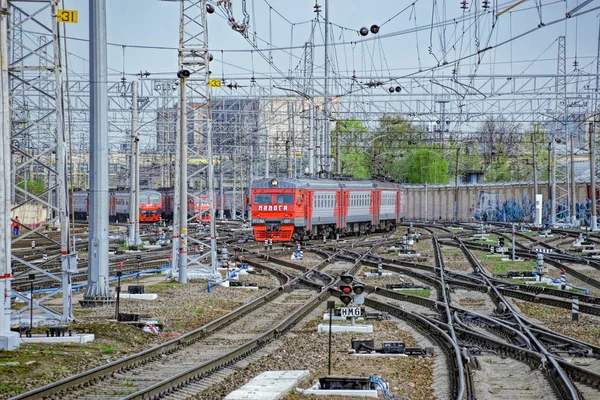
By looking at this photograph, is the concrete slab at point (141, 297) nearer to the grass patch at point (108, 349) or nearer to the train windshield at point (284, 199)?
the grass patch at point (108, 349)

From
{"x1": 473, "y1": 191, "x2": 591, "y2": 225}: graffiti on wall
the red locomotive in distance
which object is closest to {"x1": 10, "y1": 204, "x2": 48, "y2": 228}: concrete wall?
the red locomotive in distance

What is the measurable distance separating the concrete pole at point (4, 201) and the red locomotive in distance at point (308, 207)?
26.0 metres

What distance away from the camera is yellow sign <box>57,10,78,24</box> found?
1579cm

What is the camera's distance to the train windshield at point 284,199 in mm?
39469

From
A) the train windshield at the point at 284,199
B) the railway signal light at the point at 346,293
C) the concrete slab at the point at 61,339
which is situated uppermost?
the train windshield at the point at 284,199

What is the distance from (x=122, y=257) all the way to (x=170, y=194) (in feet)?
116

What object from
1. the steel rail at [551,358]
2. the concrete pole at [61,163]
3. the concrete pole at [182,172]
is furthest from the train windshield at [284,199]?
the concrete pole at [61,163]

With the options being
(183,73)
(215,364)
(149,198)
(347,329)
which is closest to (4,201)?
(215,364)

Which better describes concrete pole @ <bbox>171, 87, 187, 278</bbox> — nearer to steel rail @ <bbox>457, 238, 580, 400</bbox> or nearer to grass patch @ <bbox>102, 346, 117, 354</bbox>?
steel rail @ <bbox>457, 238, 580, 400</bbox>

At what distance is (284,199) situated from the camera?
39.6 m

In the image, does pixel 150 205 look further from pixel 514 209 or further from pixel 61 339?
pixel 61 339

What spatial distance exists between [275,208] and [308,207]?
1671 mm

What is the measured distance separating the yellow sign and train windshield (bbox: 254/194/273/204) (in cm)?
2435

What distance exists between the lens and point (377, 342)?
15039 mm
